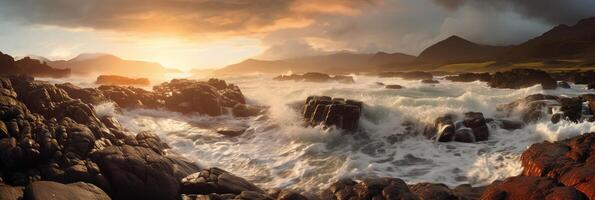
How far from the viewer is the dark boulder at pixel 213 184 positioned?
1377 centimetres

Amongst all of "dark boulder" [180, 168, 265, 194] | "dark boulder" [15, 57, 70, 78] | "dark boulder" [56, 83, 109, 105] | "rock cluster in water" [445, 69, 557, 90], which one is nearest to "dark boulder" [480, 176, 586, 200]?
"dark boulder" [180, 168, 265, 194]

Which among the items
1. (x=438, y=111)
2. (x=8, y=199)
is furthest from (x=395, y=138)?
(x=8, y=199)

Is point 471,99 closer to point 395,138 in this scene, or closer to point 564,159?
point 395,138

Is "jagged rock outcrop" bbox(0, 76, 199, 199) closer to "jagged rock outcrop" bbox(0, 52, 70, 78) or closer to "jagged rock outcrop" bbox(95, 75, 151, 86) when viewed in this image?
"jagged rock outcrop" bbox(0, 52, 70, 78)

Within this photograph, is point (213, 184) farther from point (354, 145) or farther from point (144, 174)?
point (354, 145)

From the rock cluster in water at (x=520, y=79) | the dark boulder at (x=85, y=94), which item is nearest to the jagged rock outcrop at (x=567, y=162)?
the dark boulder at (x=85, y=94)

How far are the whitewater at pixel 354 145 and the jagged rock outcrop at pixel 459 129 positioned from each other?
1.86 feet

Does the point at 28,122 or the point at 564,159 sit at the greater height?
the point at 28,122

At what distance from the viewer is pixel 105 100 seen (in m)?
30.6

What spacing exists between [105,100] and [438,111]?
22.1 m

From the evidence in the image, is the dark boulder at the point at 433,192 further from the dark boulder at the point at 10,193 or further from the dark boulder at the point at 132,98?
the dark boulder at the point at 132,98

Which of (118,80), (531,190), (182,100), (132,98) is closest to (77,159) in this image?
(531,190)

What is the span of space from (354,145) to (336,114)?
3756 mm

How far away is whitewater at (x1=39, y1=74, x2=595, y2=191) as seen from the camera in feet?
57.0
